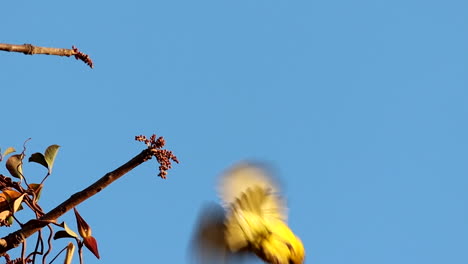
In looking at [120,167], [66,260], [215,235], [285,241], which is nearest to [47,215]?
[66,260]

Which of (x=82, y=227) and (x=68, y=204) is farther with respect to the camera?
(x=82, y=227)

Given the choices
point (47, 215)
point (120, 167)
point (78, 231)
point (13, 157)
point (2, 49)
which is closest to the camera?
point (2, 49)

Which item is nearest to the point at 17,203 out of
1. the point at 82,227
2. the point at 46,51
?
the point at 82,227

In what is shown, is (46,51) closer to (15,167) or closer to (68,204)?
(68,204)

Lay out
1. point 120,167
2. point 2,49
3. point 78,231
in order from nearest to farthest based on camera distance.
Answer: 1. point 2,49
2. point 120,167
3. point 78,231

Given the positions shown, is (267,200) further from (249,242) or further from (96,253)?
(96,253)

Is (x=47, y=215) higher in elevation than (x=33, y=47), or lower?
lower

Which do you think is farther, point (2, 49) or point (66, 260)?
point (66, 260)
